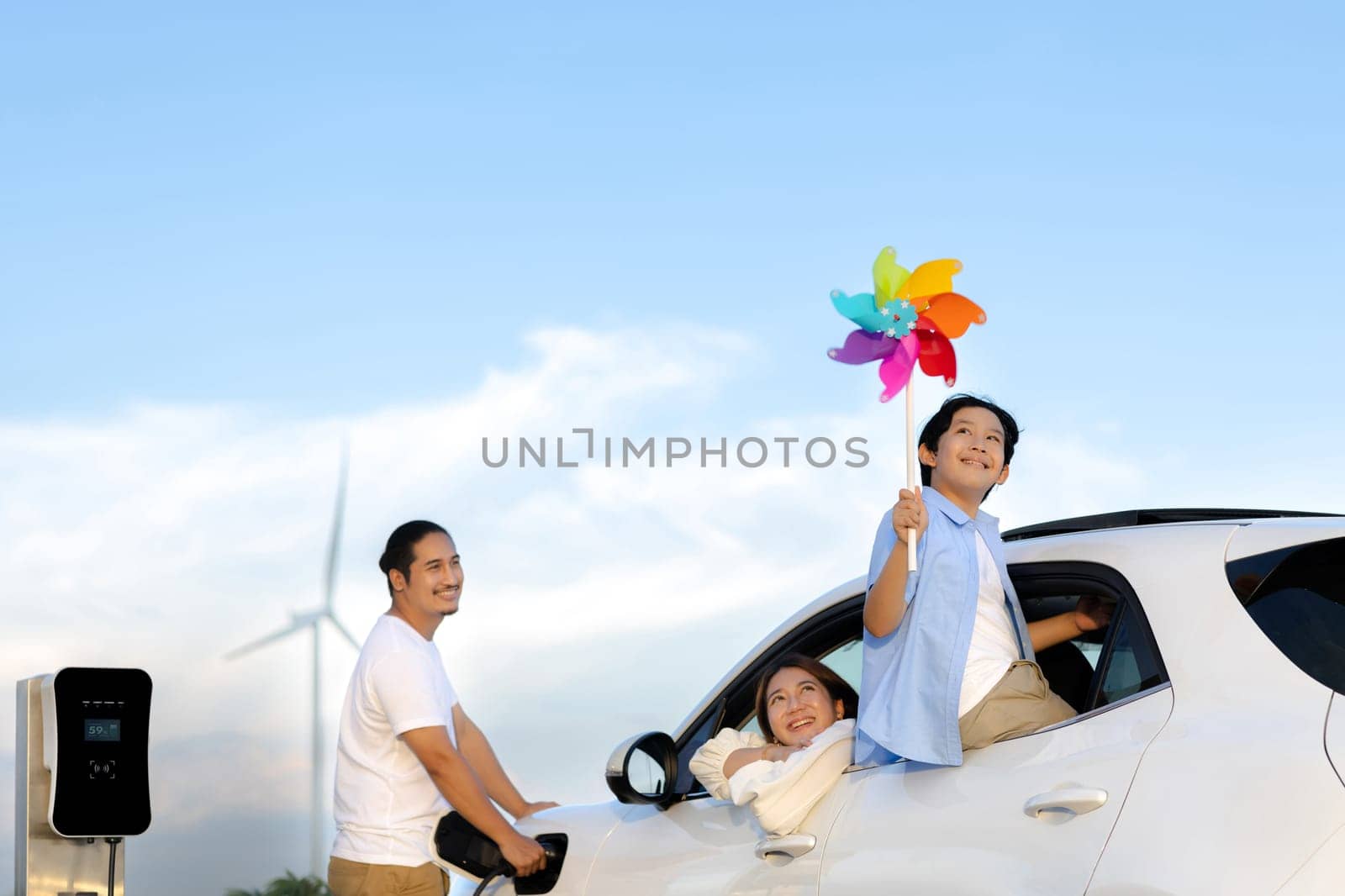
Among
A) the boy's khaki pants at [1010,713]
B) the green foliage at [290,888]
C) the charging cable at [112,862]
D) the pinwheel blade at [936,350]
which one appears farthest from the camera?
the green foliage at [290,888]

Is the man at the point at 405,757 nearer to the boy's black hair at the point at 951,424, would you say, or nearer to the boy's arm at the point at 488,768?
the boy's arm at the point at 488,768

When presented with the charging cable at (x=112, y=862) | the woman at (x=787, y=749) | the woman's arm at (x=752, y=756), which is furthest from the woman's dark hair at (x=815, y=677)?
the charging cable at (x=112, y=862)

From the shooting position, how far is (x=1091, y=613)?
3787 mm

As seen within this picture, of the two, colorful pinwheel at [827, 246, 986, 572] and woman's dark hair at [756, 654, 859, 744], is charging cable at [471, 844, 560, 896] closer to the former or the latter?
woman's dark hair at [756, 654, 859, 744]

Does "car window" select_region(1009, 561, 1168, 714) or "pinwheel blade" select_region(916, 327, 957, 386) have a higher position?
"pinwheel blade" select_region(916, 327, 957, 386)

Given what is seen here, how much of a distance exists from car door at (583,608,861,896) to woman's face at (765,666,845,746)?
0.10 m

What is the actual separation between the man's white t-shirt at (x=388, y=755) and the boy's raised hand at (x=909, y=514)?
1.45m

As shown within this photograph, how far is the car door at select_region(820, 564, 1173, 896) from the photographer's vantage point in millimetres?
3139

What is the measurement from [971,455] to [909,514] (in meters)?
0.41

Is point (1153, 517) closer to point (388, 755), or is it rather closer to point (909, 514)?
point (909, 514)

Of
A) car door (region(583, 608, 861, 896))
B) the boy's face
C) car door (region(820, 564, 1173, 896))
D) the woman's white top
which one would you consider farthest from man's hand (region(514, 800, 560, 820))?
the boy's face

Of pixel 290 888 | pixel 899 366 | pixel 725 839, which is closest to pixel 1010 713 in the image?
pixel 725 839

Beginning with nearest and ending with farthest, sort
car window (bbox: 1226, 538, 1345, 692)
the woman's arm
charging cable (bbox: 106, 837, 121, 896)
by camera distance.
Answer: car window (bbox: 1226, 538, 1345, 692)
the woman's arm
charging cable (bbox: 106, 837, 121, 896)

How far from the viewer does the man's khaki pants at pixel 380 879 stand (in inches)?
172
